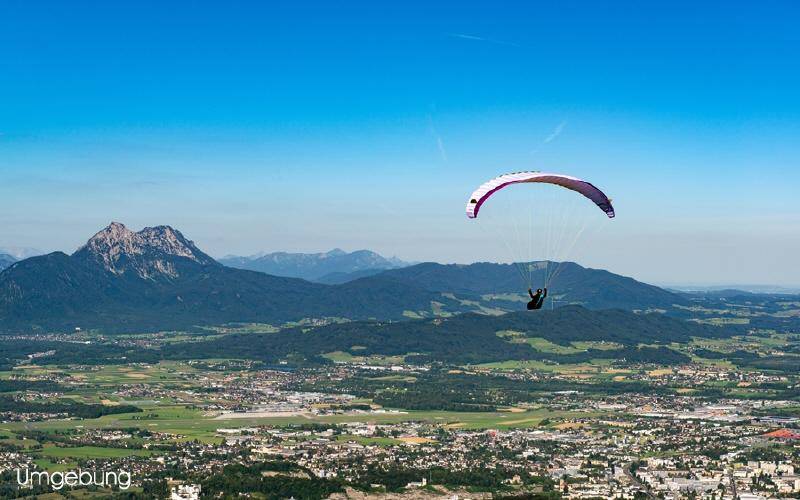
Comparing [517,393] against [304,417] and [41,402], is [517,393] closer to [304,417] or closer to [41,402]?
[304,417]

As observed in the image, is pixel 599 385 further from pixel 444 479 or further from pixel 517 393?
pixel 444 479

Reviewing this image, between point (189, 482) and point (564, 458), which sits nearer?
point (189, 482)

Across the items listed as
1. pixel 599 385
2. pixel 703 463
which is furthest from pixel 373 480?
pixel 599 385

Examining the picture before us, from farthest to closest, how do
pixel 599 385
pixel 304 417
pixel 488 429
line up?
pixel 599 385 < pixel 304 417 < pixel 488 429

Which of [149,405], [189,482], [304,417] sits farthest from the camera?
[149,405]

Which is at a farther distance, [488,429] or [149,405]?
[149,405]

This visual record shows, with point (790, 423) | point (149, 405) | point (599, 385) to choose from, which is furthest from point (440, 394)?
point (790, 423)
